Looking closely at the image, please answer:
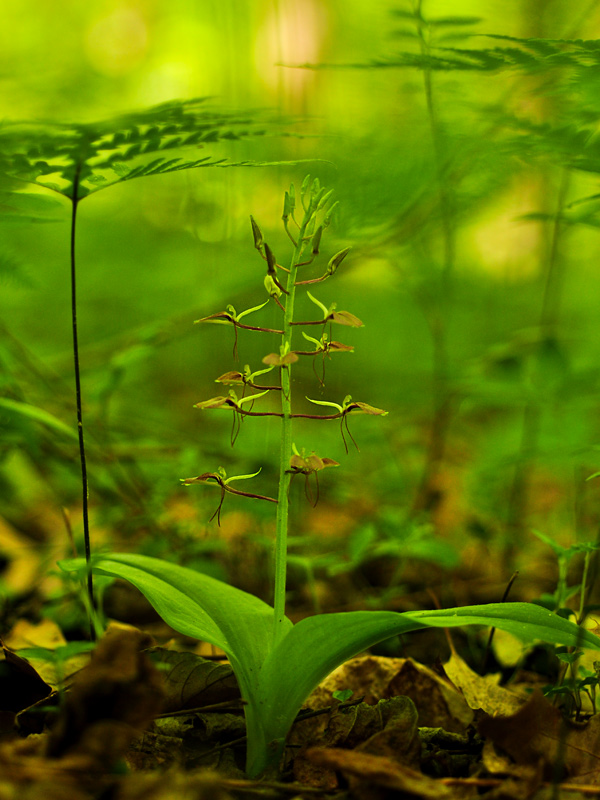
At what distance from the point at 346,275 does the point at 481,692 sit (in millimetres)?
3141

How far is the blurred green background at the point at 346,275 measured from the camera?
191 cm

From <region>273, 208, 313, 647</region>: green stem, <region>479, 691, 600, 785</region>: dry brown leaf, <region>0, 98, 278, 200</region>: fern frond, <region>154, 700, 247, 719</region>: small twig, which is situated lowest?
<region>154, 700, 247, 719</region>: small twig

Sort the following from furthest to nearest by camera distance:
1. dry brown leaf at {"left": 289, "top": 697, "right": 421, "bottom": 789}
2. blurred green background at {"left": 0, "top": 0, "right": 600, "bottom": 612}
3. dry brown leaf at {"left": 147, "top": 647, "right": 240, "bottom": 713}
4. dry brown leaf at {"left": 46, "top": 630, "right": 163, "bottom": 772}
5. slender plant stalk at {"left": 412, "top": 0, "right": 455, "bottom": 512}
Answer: slender plant stalk at {"left": 412, "top": 0, "right": 455, "bottom": 512} → blurred green background at {"left": 0, "top": 0, "right": 600, "bottom": 612} → dry brown leaf at {"left": 147, "top": 647, "right": 240, "bottom": 713} → dry brown leaf at {"left": 289, "top": 697, "right": 421, "bottom": 789} → dry brown leaf at {"left": 46, "top": 630, "right": 163, "bottom": 772}

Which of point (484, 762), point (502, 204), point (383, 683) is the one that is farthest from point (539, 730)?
point (502, 204)

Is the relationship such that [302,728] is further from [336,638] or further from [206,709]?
[336,638]

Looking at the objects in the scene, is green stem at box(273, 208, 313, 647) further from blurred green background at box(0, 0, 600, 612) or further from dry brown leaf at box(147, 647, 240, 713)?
dry brown leaf at box(147, 647, 240, 713)

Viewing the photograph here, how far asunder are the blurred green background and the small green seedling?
0.30 meters

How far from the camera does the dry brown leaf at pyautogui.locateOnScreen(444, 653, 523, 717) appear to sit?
3.92 feet

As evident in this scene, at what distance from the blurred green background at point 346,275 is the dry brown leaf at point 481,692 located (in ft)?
1.26

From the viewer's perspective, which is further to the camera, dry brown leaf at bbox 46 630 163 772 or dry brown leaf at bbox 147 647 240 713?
dry brown leaf at bbox 147 647 240 713

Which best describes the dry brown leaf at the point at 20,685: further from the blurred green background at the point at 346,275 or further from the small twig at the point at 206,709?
the blurred green background at the point at 346,275

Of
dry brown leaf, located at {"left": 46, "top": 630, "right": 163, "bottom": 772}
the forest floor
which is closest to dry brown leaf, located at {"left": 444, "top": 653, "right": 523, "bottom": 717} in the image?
the forest floor

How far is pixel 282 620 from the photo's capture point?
3.31 feet

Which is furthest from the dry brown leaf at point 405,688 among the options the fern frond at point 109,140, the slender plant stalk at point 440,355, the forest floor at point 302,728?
the slender plant stalk at point 440,355
